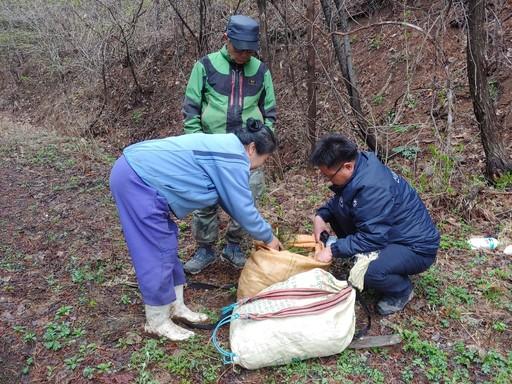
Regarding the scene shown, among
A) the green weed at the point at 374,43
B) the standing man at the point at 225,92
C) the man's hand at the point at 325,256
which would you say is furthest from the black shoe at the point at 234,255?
the green weed at the point at 374,43

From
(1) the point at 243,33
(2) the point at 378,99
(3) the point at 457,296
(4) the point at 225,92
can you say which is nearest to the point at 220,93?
(4) the point at 225,92

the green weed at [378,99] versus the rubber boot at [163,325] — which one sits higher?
the green weed at [378,99]

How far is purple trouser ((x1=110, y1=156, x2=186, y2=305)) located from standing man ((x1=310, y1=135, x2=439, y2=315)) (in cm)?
97

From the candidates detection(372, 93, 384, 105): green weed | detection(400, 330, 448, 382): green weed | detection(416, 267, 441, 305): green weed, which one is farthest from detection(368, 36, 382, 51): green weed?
detection(400, 330, 448, 382): green weed

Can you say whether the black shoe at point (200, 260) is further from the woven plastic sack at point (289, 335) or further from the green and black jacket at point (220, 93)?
the woven plastic sack at point (289, 335)

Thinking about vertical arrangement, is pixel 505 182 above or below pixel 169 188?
below

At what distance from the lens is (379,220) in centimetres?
283

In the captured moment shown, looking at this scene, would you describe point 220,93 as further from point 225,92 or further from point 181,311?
point 181,311

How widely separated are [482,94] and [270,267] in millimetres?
2875

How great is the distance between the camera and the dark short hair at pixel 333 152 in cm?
282

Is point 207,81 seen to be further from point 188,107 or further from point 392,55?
point 392,55

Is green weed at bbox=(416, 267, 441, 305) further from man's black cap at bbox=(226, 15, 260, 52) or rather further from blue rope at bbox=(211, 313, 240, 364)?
man's black cap at bbox=(226, 15, 260, 52)

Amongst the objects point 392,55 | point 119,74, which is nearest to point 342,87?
point 392,55

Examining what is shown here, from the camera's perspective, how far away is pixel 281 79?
26.2ft
